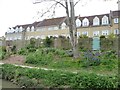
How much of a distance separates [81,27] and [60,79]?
47.3m

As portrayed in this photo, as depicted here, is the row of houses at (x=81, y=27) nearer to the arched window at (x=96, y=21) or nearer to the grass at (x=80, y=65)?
the arched window at (x=96, y=21)

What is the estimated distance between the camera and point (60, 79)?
38.3ft

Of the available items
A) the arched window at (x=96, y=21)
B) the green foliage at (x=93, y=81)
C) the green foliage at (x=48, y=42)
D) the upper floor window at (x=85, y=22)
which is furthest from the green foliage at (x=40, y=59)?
the upper floor window at (x=85, y=22)

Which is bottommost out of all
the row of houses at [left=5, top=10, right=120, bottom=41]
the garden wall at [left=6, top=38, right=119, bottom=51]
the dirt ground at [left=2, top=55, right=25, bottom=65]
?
the dirt ground at [left=2, top=55, right=25, bottom=65]

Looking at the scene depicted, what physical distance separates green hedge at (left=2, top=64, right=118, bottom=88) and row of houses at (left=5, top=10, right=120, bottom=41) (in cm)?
3061

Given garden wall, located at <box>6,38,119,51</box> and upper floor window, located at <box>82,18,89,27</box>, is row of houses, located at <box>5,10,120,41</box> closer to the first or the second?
upper floor window, located at <box>82,18,89,27</box>

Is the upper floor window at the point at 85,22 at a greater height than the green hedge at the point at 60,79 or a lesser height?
greater

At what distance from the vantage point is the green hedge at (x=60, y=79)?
33.0 ft

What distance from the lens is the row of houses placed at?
53156 millimetres

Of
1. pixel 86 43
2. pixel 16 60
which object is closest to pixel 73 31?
pixel 16 60

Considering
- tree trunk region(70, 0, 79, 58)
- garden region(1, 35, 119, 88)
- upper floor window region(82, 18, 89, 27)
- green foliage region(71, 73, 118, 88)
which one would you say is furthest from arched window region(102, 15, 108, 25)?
green foliage region(71, 73, 118, 88)

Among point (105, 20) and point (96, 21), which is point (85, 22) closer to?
point (96, 21)

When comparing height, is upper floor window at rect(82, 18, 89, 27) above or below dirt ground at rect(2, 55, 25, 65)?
above

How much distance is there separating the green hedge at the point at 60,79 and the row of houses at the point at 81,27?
3061cm
